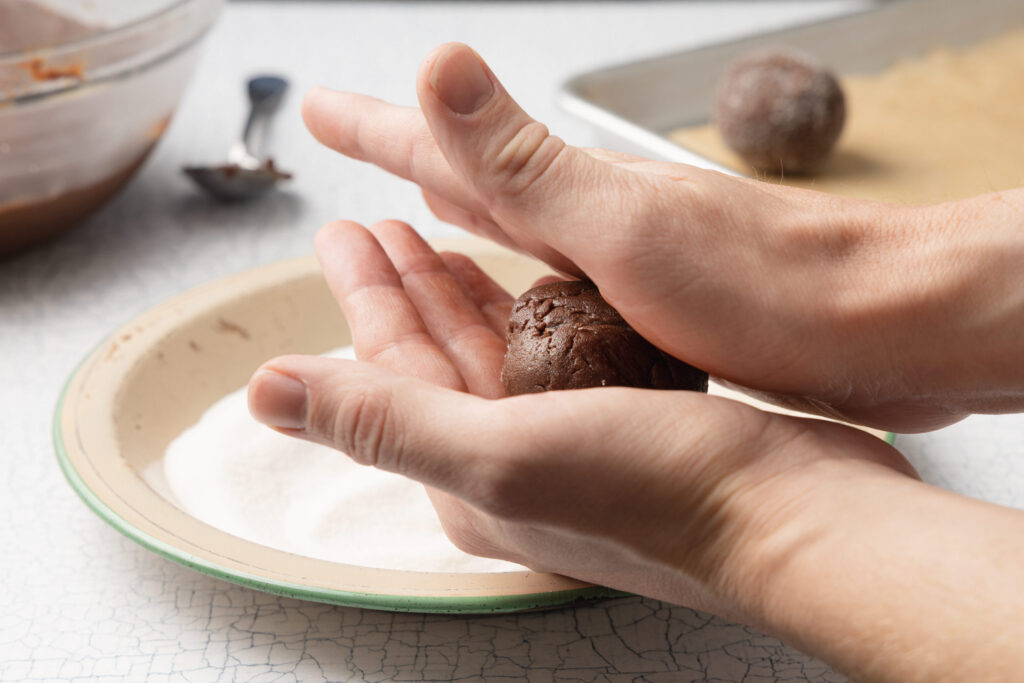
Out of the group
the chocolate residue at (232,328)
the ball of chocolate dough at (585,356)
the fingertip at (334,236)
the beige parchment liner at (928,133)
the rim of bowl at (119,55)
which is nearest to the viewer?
the ball of chocolate dough at (585,356)

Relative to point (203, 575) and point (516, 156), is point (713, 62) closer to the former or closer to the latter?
point (516, 156)

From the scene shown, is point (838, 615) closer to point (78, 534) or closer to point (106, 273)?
point (78, 534)

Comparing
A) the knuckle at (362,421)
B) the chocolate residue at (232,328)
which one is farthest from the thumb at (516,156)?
the chocolate residue at (232,328)

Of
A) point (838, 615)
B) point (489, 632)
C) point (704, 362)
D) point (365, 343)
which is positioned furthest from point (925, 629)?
point (365, 343)

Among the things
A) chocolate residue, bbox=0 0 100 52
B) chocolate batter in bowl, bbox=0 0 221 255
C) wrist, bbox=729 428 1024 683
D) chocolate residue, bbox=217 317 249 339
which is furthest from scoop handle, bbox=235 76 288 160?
wrist, bbox=729 428 1024 683

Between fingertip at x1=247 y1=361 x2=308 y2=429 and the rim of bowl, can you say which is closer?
fingertip at x1=247 y1=361 x2=308 y2=429

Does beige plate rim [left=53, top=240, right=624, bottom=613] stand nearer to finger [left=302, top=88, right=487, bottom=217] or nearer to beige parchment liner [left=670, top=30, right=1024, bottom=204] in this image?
finger [left=302, top=88, right=487, bottom=217]

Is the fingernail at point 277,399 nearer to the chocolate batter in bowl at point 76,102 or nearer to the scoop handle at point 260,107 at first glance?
the chocolate batter in bowl at point 76,102

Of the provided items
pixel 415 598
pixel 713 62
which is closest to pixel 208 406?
pixel 415 598
